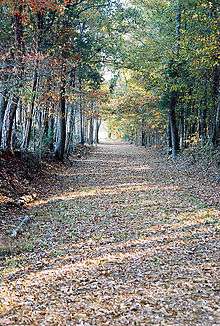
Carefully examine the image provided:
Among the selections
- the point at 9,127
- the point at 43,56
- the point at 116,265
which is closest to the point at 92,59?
the point at 9,127

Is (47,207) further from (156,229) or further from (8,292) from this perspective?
(8,292)

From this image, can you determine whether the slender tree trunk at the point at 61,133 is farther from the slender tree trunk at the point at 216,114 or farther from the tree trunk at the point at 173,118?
the slender tree trunk at the point at 216,114

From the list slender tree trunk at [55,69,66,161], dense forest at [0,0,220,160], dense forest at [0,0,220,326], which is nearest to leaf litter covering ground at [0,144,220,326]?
dense forest at [0,0,220,326]

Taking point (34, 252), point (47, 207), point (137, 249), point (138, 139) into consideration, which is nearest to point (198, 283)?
point (137, 249)

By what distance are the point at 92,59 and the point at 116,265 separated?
62.5 feet

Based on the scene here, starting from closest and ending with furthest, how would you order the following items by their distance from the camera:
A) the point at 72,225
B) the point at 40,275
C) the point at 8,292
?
the point at 8,292 → the point at 40,275 → the point at 72,225

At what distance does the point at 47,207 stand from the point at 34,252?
460 centimetres

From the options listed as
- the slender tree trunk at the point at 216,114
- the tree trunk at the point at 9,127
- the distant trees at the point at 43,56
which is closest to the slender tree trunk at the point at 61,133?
the distant trees at the point at 43,56

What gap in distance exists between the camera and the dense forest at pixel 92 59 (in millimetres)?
16438

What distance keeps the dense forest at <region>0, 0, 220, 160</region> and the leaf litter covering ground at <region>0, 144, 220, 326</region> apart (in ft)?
17.6

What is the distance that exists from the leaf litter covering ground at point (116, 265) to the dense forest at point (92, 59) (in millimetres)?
5349

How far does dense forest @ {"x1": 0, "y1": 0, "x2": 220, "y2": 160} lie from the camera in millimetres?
16438

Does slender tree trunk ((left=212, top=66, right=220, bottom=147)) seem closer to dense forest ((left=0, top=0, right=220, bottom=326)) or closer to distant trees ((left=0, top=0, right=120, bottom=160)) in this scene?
dense forest ((left=0, top=0, right=220, bottom=326))

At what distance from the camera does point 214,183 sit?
17250mm
